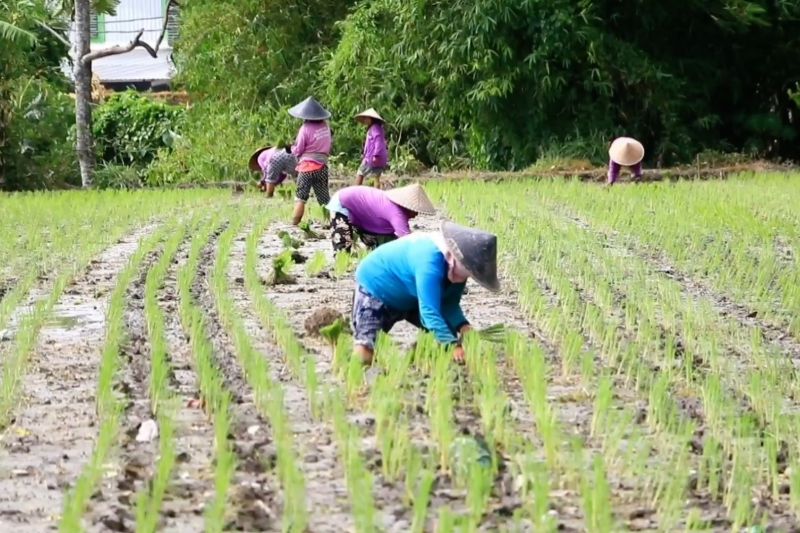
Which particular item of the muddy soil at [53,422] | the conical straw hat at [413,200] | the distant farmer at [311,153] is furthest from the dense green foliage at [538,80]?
the muddy soil at [53,422]

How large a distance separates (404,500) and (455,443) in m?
0.34

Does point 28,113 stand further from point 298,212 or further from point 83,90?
point 298,212

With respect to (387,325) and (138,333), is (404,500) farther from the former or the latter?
(138,333)

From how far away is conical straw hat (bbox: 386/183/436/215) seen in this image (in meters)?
6.75

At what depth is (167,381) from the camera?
4.79 m

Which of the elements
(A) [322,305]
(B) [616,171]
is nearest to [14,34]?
(B) [616,171]

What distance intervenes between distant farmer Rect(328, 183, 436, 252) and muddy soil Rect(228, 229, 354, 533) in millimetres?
1532

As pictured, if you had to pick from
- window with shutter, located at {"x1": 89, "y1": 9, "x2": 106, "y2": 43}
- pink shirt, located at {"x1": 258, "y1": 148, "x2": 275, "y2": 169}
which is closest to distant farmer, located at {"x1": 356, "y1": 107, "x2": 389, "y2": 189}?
pink shirt, located at {"x1": 258, "y1": 148, "x2": 275, "y2": 169}

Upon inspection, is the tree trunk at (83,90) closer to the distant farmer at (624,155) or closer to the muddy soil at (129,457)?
the distant farmer at (624,155)

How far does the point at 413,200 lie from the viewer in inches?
268

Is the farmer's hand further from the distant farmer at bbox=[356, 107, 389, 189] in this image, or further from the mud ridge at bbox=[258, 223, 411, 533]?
the distant farmer at bbox=[356, 107, 389, 189]

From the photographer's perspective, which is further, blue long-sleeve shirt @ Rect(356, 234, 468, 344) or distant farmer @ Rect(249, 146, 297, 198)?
distant farmer @ Rect(249, 146, 297, 198)

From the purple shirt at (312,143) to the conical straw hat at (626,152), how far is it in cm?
404

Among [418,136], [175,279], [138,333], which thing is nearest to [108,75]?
[418,136]
